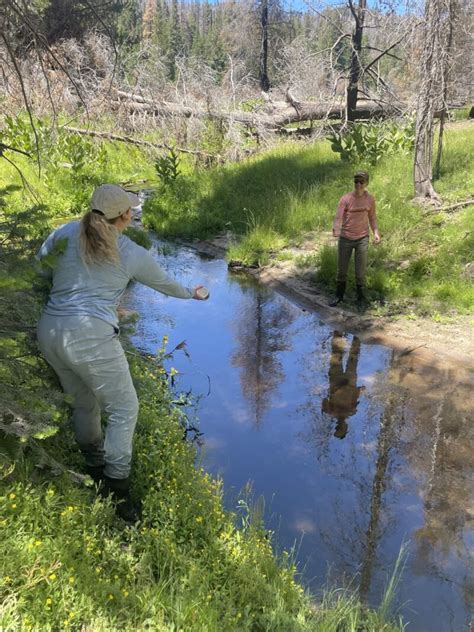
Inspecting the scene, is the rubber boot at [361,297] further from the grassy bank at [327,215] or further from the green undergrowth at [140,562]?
the green undergrowth at [140,562]

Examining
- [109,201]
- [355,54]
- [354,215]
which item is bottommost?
[354,215]

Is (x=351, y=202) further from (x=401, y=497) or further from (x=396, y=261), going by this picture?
(x=401, y=497)

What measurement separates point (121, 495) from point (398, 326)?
17.6 feet

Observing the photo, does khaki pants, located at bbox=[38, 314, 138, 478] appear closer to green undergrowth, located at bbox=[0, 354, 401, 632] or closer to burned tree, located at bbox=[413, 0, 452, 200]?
green undergrowth, located at bbox=[0, 354, 401, 632]

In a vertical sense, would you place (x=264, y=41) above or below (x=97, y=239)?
above

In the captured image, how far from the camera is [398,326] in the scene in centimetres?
786

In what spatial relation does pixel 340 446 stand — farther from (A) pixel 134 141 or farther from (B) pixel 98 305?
(A) pixel 134 141

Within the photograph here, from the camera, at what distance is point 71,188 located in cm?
1557

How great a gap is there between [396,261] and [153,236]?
6213 millimetres

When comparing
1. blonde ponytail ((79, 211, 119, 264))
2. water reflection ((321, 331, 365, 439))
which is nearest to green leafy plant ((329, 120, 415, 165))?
water reflection ((321, 331, 365, 439))

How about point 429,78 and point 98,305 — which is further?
point 429,78

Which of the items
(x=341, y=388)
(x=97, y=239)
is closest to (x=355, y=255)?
(x=341, y=388)

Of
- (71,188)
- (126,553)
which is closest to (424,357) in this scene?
(126,553)

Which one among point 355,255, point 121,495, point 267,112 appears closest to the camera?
point 121,495
